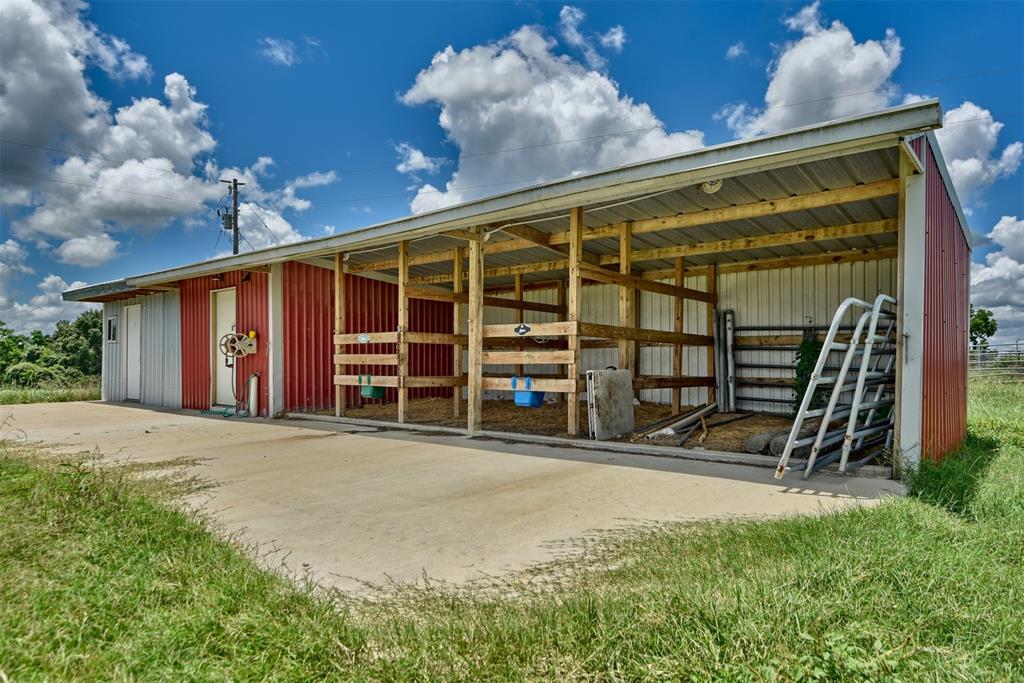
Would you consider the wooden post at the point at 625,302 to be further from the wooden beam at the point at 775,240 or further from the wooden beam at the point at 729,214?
the wooden beam at the point at 775,240

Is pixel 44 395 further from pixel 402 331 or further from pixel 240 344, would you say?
pixel 402 331

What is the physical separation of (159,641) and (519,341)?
8382 millimetres

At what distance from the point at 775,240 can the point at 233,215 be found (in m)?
24.9

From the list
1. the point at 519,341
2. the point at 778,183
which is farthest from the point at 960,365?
the point at 519,341

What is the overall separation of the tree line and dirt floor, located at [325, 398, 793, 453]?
52.0ft

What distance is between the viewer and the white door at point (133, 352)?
1345 cm

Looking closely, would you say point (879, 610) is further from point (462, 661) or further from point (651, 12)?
point (651, 12)

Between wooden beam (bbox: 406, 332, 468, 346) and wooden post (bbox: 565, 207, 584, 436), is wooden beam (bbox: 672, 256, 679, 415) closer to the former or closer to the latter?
wooden post (bbox: 565, 207, 584, 436)

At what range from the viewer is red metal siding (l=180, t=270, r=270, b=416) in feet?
32.9

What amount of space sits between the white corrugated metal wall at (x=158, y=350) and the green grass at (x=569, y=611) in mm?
10388

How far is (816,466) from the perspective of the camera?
4836mm

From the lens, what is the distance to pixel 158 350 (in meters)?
12.7

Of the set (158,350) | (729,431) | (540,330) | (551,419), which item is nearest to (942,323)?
(729,431)

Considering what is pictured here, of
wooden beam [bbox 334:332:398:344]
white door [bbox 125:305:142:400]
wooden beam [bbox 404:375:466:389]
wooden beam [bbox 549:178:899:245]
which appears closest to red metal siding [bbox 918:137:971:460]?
wooden beam [bbox 549:178:899:245]
